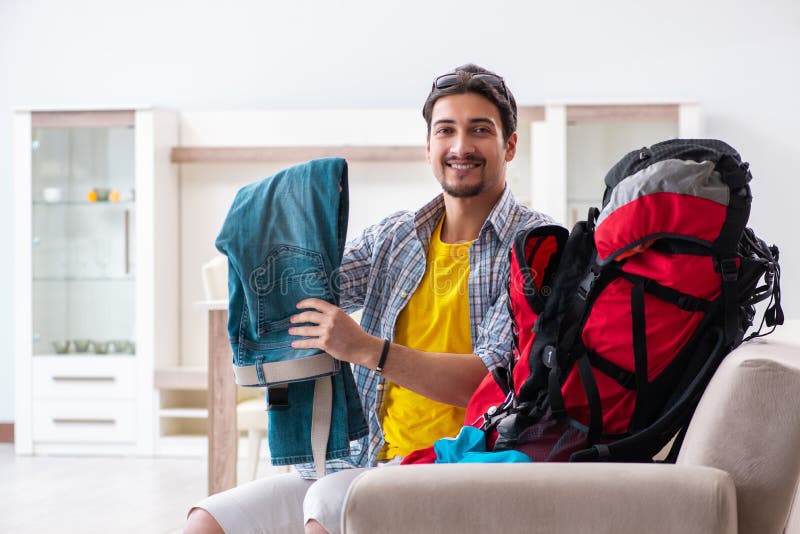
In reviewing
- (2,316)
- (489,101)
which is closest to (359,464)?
(489,101)

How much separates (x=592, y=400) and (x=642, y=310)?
16 centimetres

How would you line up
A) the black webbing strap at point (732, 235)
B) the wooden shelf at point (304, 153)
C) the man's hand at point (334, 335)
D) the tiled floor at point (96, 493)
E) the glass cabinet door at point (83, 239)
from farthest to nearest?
the glass cabinet door at point (83, 239) < the wooden shelf at point (304, 153) < the tiled floor at point (96, 493) < the man's hand at point (334, 335) < the black webbing strap at point (732, 235)

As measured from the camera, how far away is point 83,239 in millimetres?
5211

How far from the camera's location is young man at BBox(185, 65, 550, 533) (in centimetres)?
161

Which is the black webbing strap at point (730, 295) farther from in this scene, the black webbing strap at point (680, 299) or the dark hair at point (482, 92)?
the dark hair at point (482, 92)

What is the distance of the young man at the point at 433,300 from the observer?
1612mm

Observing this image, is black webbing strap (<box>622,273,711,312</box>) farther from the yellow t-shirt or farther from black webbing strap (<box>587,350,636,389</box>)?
the yellow t-shirt

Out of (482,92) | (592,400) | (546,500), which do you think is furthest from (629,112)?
(546,500)

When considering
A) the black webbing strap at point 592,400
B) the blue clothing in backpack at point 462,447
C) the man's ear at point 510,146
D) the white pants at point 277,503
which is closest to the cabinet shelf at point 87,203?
the man's ear at point 510,146

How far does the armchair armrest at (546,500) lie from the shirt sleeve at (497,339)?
51cm

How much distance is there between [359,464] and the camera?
173 centimetres

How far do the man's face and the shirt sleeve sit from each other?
25 cm

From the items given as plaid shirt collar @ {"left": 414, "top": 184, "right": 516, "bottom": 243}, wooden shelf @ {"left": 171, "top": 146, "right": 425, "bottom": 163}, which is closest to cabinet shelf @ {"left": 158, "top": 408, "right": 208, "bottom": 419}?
wooden shelf @ {"left": 171, "top": 146, "right": 425, "bottom": 163}

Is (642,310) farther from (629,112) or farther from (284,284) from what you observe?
(629,112)
